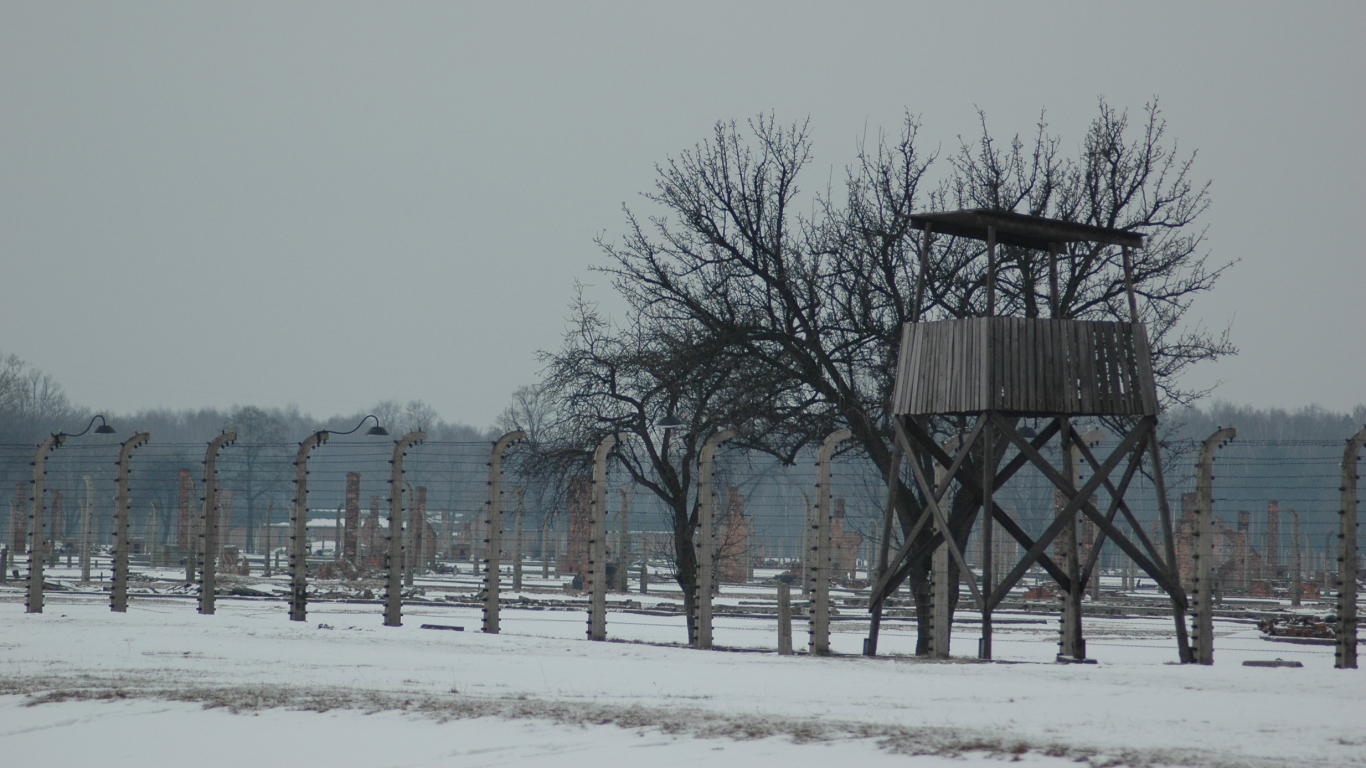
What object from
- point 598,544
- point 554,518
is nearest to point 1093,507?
point 598,544

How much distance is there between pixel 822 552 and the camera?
13258 millimetres

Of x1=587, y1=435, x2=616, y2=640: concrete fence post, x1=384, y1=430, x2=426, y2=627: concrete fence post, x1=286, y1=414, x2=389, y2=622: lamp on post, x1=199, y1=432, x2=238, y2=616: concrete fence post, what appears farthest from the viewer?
x1=199, y1=432, x2=238, y2=616: concrete fence post

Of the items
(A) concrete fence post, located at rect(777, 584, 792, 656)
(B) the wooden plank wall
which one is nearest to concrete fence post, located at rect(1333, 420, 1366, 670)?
(B) the wooden plank wall

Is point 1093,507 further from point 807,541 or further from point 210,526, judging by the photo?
point 210,526

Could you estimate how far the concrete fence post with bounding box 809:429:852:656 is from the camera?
13.3m

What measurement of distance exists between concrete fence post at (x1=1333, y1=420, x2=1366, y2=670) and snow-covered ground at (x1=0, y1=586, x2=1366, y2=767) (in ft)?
1.45

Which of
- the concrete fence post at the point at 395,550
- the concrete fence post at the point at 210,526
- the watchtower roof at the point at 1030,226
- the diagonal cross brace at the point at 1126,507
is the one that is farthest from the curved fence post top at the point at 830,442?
the concrete fence post at the point at 210,526

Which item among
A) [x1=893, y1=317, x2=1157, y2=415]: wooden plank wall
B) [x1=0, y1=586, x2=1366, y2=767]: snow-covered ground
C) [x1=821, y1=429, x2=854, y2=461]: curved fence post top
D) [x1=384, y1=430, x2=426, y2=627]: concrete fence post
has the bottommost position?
[x1=0, y1=586, x2=1366, y2=767]: snow-covered ground

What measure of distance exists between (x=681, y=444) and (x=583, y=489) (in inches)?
70.7

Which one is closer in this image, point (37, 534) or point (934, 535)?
point (934, 535)

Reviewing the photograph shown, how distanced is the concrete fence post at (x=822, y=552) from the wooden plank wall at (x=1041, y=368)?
1.33 m

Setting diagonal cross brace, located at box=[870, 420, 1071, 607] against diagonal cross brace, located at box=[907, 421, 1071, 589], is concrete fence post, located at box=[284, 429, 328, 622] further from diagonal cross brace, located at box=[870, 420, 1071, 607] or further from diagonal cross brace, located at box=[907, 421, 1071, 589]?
diagonal cross brace, located at box=[907, 421, 1071, 589]

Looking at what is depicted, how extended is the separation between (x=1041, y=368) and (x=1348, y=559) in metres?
3.42

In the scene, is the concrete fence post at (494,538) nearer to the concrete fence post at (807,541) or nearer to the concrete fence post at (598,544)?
the concrete fence post at (598,544)
